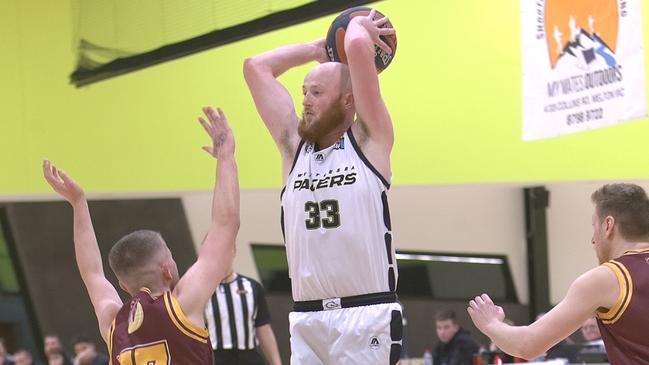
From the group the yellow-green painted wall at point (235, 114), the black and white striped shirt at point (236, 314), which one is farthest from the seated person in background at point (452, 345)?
the black and white striped shirt at point (236, 314)

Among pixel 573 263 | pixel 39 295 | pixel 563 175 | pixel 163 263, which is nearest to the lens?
pixel 163 263

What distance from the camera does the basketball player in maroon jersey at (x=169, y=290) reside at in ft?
13.7

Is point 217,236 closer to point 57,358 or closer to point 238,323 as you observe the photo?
point 238,323

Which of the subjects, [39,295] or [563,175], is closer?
[563,175]

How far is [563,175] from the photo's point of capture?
1272cm

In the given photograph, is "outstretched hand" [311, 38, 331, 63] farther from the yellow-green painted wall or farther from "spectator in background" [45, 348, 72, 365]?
"spectator in background" [45, 348, 72, 365]

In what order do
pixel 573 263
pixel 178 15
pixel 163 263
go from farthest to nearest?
pixel 573 263
pixel 178 15
pixel 163 263

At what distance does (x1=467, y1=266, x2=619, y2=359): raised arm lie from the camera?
4.09 metres

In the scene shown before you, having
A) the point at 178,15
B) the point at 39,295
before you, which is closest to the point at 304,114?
the point at 178,15

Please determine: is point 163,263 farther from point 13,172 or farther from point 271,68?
point 13,172

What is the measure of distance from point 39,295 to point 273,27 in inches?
430

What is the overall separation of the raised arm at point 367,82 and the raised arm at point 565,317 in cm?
94

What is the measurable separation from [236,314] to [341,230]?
525 centimetres

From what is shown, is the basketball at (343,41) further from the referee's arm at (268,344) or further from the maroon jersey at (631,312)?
the referee's arm at (268,344)
